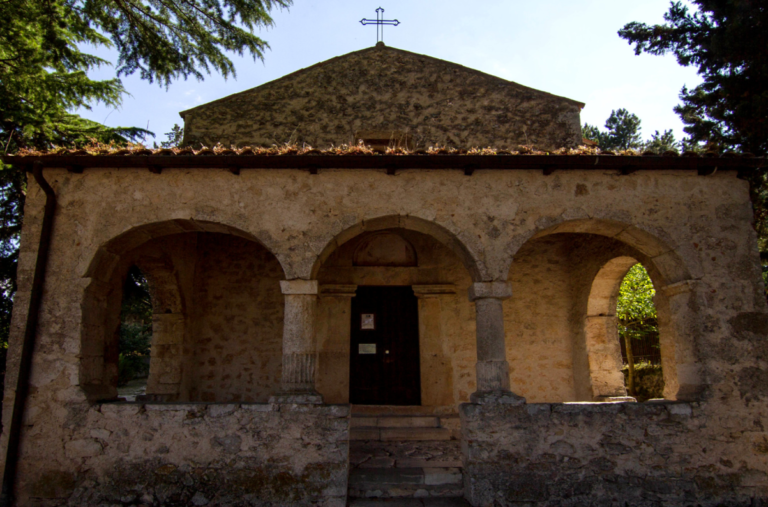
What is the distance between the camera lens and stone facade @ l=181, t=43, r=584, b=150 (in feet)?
28.2

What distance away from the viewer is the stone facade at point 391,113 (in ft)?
28.2

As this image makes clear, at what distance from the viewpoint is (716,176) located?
5812mm

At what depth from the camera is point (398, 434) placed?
6910 mm

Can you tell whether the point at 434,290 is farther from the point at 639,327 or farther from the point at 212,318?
the point at 639,327

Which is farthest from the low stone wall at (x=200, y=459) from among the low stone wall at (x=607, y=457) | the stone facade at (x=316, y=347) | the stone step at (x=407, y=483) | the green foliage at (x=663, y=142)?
the green foliage at (x=663, y=142)

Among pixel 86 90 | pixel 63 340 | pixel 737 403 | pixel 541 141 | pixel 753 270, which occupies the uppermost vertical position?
pixel 86 90

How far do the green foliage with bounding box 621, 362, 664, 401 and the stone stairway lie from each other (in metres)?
7.11

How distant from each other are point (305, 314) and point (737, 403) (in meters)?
4.80

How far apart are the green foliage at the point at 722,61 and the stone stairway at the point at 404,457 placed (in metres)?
6.79

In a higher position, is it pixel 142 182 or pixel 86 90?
pixel 86 90

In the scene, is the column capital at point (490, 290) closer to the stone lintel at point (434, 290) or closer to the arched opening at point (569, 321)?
the arched opening at point (569, 321)

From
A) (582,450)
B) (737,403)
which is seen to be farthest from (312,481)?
(737,403)

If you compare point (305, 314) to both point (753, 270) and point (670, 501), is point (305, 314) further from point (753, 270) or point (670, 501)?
point (753, 270)

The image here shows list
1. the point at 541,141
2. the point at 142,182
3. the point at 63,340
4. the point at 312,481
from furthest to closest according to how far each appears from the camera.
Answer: the point at 541,141, the point at 142,182, the point at 63,340, the point at 312,481
